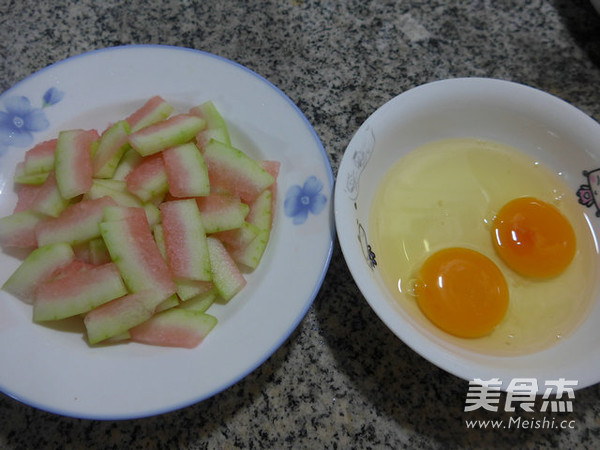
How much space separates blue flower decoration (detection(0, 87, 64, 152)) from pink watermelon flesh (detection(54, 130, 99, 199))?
12cm

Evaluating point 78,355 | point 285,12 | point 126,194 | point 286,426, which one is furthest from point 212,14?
point 286,426

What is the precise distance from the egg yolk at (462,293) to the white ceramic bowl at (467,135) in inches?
2.9

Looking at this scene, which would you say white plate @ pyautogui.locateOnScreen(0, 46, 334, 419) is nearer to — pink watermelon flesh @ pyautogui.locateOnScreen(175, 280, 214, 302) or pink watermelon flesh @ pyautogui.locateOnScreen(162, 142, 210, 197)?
pink watermelon flesh @ pyautogui.locateOnScreen(175, 280, 214, 302)

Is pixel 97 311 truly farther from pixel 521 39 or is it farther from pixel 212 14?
pixel 521 39

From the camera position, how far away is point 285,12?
5.22 ft

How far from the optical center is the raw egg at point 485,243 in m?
1.04

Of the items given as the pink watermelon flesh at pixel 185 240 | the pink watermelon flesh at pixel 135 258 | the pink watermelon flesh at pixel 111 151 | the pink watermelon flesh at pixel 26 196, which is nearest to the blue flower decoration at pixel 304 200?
the pink watermelon flesh at pixel 185 240

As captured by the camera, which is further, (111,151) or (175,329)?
(111,151)

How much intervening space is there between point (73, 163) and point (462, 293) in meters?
0.96

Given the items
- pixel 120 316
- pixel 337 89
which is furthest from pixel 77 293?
pixel 337 89

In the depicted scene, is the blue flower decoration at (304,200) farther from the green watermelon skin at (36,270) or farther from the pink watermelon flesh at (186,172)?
the green watermelon skin at (36,270)

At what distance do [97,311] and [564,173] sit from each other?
117 centimetres

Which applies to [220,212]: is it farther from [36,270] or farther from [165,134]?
[36,270]

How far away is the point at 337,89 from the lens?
1.47 m
